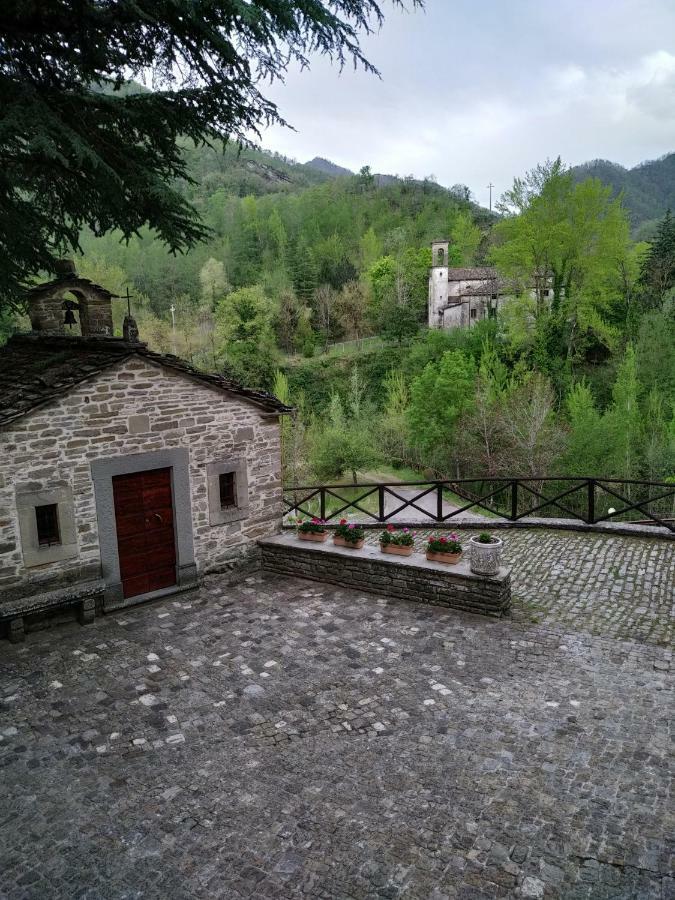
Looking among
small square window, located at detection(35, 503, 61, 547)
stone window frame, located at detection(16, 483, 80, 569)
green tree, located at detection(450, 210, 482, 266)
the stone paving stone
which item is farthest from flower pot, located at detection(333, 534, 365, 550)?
green tree, located at detection(450, 210, 482, 266)

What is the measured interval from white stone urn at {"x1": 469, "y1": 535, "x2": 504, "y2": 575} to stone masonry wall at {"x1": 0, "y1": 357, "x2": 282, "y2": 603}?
355 centimetres

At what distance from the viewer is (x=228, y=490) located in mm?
9156

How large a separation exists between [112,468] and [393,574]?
4.06m

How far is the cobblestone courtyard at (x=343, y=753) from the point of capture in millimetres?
3633

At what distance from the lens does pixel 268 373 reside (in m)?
41.8

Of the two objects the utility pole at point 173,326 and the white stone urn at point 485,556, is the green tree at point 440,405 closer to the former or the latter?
the utility pole at point 173,326

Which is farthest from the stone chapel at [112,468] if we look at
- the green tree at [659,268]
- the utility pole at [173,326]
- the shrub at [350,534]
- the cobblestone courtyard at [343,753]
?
the utility pole at [173,326]

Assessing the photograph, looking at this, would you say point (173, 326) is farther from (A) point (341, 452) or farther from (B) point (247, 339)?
(A) point (341, 452)

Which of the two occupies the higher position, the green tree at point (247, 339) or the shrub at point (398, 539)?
the green tree at point (247, 339)

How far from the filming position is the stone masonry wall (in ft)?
22.5

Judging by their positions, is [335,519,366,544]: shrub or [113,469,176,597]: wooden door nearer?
[113,469,176,597]: wooden door

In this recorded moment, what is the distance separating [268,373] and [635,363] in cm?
2365

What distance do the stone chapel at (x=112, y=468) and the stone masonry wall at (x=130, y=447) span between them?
1 cm

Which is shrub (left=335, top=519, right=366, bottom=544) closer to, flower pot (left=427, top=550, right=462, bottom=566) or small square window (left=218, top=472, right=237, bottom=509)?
flower pot (left=427, top=550, right=462, bottom=566)
